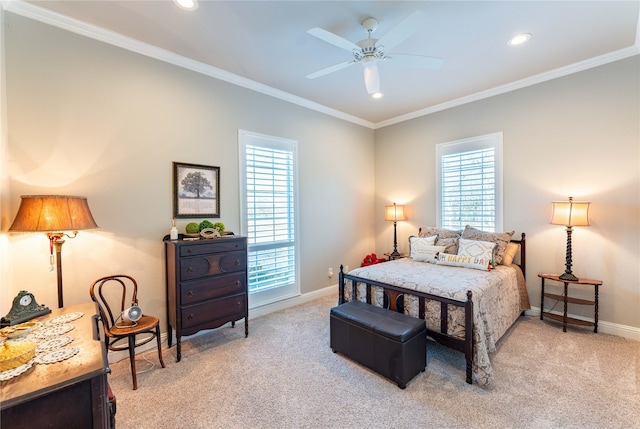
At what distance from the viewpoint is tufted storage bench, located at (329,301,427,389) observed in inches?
88.8

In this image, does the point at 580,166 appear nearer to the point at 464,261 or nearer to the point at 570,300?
the point at 570,300

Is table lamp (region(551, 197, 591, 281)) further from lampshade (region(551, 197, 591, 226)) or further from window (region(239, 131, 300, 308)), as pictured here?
window (region(239, 131, 300, 308))

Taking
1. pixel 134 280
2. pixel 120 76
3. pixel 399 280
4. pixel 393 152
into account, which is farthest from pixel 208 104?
pixel 393 152

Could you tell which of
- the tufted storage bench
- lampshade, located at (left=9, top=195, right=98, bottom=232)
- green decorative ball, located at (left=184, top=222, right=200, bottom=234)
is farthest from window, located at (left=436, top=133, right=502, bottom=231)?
lampshade, located at (left=9, top=195, right=98, bottom=232)

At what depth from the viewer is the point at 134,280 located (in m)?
2.68

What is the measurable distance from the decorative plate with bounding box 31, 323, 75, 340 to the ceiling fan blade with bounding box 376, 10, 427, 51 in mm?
2899

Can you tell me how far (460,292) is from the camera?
250 centimetres

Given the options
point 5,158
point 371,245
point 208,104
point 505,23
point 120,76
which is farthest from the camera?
point 371,245

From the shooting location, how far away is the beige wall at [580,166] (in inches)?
120

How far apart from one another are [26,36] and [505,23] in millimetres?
4110

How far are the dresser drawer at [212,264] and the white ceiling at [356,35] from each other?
2.16 meters

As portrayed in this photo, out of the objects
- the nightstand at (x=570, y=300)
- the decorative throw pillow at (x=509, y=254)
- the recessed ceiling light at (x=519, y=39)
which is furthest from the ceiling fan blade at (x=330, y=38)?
the nightstand at (x=570, y=300)

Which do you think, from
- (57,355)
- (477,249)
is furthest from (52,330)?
(477,249)

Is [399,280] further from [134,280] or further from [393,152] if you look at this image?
[393,152]
